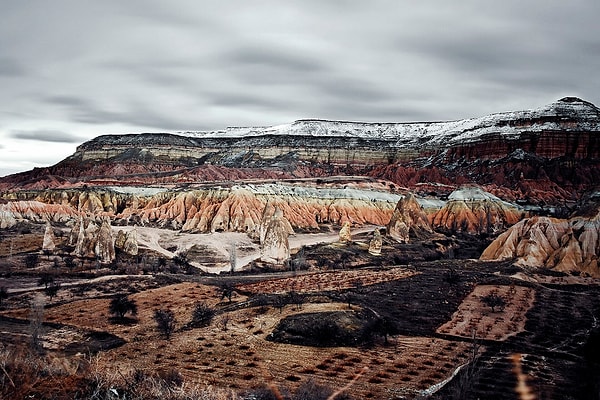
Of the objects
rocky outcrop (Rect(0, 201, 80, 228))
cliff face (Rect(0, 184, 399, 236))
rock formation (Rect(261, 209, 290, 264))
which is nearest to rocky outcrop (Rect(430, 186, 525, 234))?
cliff face (Rect(0, 184, 399, 236))

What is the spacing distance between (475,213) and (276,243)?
45.8 m

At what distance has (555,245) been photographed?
47219mm

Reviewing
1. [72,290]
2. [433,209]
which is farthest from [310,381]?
[433,209]

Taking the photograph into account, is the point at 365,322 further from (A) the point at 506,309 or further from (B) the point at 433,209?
(B) the point at 433,209

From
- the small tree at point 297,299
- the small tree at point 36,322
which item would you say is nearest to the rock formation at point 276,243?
the small tree at point 297,299

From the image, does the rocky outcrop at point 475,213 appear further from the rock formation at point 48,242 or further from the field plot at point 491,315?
the rock formation at point 48,242

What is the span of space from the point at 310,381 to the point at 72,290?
899 inches

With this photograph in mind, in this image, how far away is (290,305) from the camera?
2891 centimetres

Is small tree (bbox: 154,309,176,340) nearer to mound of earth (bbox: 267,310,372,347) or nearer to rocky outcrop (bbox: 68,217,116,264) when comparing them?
mound of earth (bbox: 267,310,372,347)

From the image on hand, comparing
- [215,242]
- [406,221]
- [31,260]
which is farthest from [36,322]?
[406,221]

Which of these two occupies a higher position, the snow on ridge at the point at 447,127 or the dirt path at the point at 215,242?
the snow on ridge at the point at 447,127

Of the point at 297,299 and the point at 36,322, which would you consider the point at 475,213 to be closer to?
the point at 297,299

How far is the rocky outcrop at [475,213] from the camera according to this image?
8375cm

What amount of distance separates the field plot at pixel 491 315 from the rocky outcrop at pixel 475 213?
158ft
